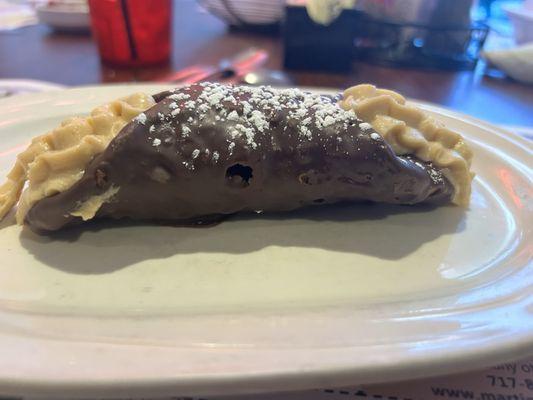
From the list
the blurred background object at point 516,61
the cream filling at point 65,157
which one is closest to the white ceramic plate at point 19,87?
the cream filling at point 65,157

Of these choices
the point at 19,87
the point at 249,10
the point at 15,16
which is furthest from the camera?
the point at 15,16

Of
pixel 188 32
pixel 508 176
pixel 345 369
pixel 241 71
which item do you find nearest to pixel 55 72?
pixel 241 71

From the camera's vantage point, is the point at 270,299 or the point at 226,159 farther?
the point at 226,159

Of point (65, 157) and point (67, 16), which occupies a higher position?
point (65, 157)

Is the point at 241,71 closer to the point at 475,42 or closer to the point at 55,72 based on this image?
the point at 55,72

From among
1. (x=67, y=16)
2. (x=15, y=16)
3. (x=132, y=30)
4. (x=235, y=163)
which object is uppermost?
(x=235, y=163)

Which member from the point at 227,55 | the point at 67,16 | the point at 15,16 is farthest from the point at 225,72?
the point at 15,16

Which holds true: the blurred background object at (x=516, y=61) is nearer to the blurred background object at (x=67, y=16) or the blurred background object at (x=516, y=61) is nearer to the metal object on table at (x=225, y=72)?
the metal object on table at (x=225, y=72)

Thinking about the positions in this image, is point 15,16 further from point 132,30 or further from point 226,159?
point 226,159
